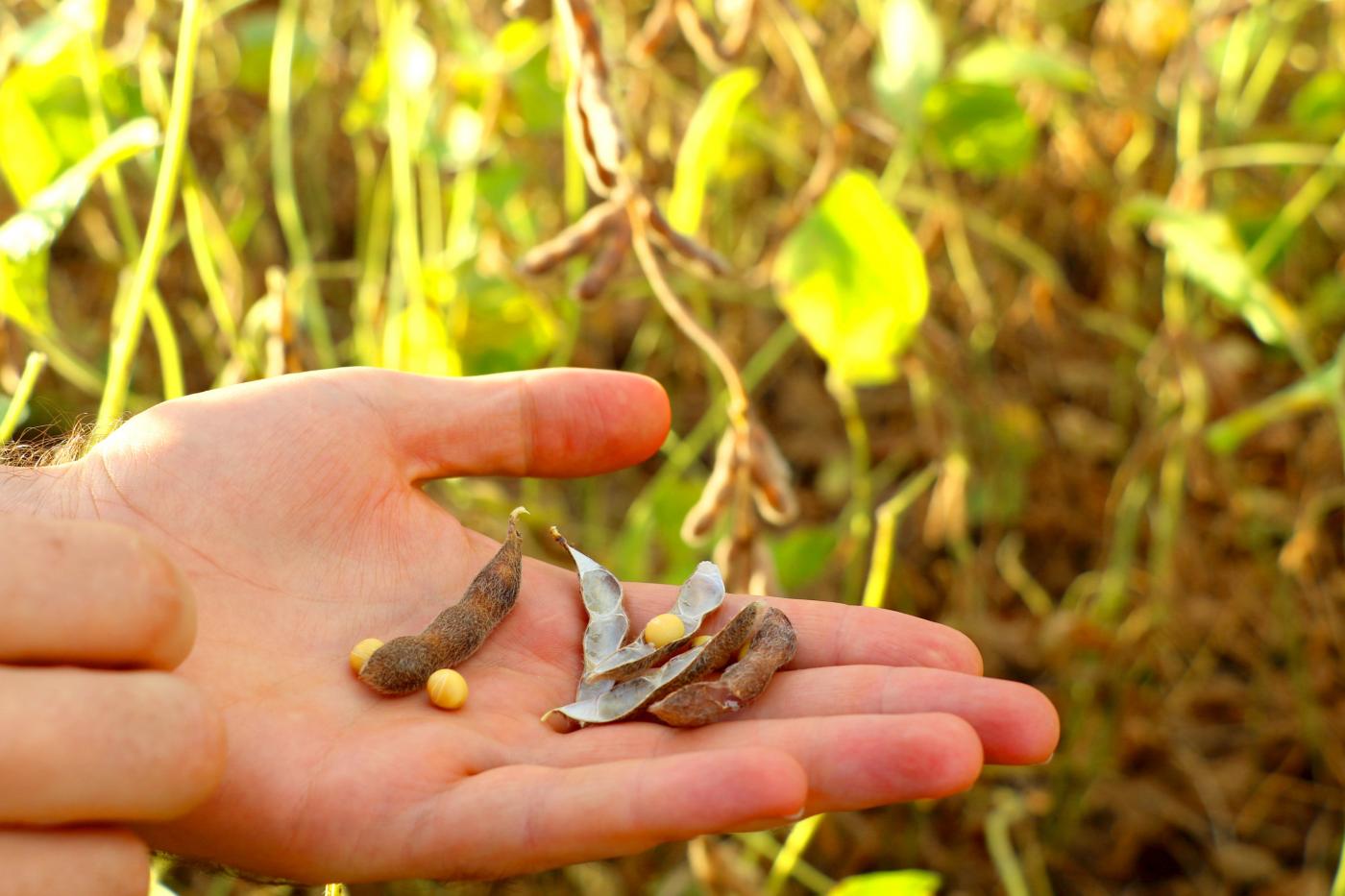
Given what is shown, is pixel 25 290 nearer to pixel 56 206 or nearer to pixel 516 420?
pixel 56 206

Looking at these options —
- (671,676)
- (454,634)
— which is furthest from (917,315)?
(454,634)

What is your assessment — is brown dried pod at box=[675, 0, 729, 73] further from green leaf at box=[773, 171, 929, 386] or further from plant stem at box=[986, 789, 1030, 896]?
plant stem at box=[986, 789, 1030, 896]

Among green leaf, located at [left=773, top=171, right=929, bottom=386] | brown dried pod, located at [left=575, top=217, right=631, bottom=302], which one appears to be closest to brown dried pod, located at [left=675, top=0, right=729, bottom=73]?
green leaf, located at [left=773, top=171, right=929, bottom=386]

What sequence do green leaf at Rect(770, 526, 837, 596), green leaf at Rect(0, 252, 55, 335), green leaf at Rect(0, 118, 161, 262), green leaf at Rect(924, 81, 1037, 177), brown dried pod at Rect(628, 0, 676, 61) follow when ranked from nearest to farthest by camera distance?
green leaf at Rect(0, 118, 161, 262) → green leaf at Rect(0, 252, 55, 335) → brown dried pod at Rect(628, 0, 676, 61) → green leaf at Rect(770, 526, 837, 596) → green leaf at Rect(924, 81, 1037, 177)

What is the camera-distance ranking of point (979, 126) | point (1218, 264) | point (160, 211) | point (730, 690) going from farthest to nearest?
A: point (979, 126) → point (1218, 264) → point (160, 211) → point (730, 690)

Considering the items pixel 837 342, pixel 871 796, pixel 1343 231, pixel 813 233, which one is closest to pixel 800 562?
pixel 837 342

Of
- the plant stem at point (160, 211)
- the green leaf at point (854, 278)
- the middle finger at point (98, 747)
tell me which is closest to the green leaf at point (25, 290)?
the plant stem at point (160, 211)
